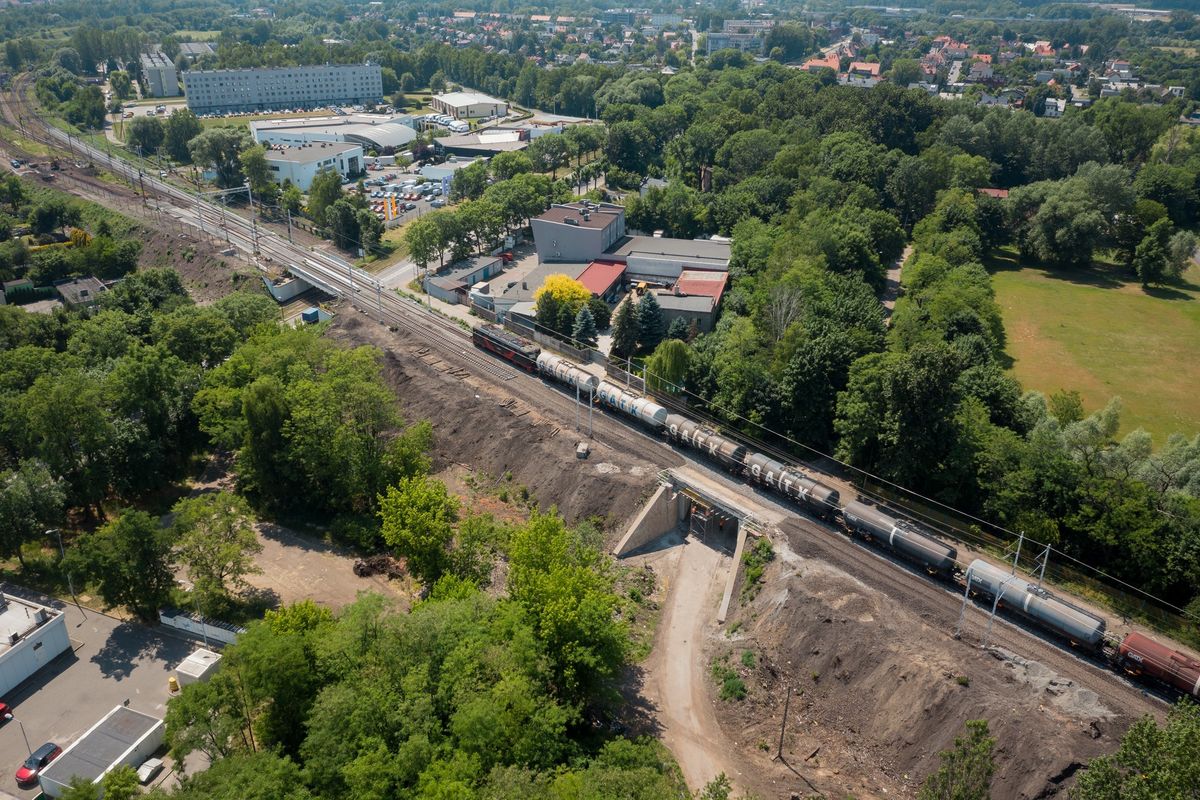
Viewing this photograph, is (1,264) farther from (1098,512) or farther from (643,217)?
(1098,512)

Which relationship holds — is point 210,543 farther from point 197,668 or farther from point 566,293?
point 566,293

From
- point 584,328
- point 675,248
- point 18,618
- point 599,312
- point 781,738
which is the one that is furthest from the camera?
point 675,248

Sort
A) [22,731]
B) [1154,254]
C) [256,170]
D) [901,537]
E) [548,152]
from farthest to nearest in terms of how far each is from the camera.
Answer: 1. [548,152]
2. [256,170]
3. [1154,254]
4. [901,537]
5. [22,731]

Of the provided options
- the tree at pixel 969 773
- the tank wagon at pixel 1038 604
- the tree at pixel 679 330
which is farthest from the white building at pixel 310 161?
the tree at pixel 969 773

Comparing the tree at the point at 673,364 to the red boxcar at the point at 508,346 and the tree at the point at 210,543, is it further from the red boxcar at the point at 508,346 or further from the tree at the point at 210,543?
the tree at the point at 210,543

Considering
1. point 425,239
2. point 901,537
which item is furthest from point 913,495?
point 425,239

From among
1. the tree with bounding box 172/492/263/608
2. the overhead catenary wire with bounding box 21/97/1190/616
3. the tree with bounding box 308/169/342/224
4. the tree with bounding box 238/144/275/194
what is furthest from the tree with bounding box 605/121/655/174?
the tree with bounding box 172/492/263/608
